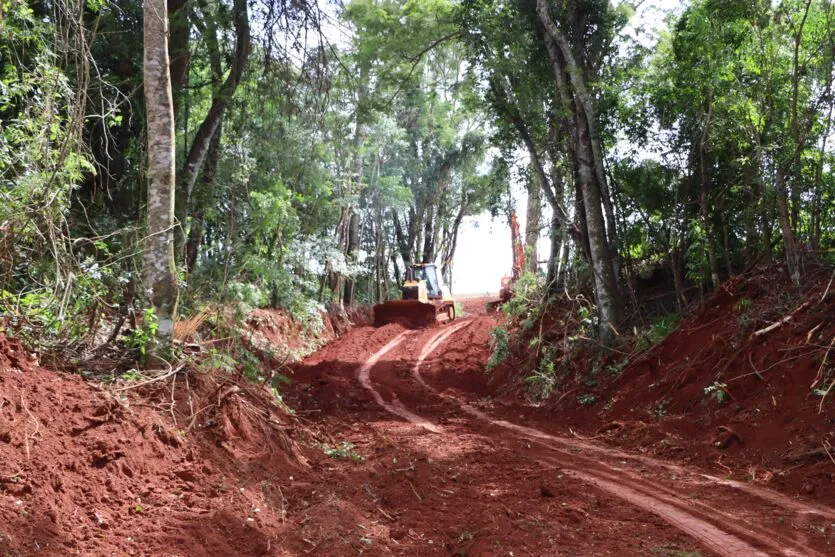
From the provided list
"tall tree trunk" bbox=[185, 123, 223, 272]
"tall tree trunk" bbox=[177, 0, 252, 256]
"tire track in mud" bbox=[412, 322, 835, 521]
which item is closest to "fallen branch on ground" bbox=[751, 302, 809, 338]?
"tire track in mud" bbox=[412, 322, 835, 521]

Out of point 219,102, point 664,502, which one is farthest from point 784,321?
point 219,102

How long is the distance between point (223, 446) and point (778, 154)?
860 cm

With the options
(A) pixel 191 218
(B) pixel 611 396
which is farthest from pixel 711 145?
(A) pixel 191 218

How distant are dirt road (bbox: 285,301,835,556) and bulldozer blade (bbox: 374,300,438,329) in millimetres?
14902

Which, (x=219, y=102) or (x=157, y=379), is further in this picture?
(x=219, y=102)

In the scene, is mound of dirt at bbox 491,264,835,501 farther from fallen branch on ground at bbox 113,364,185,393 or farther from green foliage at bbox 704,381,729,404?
fallen branch on ground at bbox 113,364,185,393

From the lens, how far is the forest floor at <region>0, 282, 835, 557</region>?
4.43 meters

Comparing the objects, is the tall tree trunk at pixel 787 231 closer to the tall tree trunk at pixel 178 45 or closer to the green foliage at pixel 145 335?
the green foliage at pixel 145 335

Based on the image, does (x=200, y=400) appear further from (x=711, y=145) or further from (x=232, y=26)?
(x=711, y=145)

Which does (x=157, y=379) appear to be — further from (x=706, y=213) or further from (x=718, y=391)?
(x=706, y=213)

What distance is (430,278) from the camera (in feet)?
98.8

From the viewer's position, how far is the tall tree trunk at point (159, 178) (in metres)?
6.96

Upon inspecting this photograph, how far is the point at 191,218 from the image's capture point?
1430 cm

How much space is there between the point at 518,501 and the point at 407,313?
20.6m
